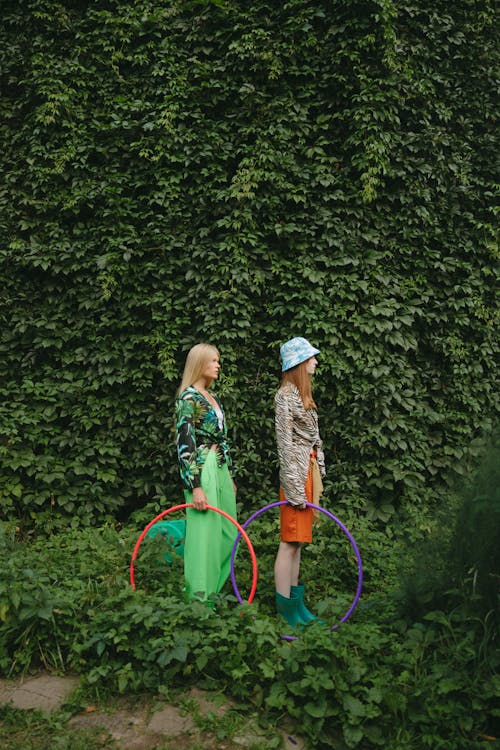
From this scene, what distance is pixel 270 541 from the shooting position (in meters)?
5.88

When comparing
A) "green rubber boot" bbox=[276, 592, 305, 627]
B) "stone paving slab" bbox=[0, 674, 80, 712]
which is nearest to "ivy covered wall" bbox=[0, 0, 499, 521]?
"green rubber boot" bbox=[276, 592, 305, 627]

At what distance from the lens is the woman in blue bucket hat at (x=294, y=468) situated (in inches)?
Answer: 177

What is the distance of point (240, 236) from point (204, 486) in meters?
2.98

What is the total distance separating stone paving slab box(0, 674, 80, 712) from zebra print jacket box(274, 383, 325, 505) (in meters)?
1.80

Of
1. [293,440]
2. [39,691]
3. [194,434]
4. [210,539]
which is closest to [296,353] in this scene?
[293,440]

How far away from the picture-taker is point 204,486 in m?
4.49

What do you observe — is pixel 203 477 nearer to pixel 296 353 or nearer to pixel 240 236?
pixel 296 353

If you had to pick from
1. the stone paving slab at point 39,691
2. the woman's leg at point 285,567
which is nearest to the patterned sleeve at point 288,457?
the woman's leg at point 285,567

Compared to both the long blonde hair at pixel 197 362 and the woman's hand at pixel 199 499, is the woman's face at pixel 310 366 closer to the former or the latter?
the long blonde hair at pixel 197 362

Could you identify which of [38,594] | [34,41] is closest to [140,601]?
[38,594]

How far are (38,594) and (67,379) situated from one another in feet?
10.4

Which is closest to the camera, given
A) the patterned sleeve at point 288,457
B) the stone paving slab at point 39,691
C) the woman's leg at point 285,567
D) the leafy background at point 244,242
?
the stone paving slab at point 39,691

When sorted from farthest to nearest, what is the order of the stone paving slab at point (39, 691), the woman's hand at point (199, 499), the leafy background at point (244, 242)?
1. the leafy background at point (244, 242)
2. the woman's hand at point (199, 499)
3. the stone paving slab at point (39, 691)

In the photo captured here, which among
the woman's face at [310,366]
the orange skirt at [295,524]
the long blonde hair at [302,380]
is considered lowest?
the orange skirt at [295,524]
